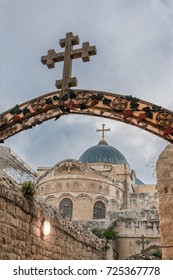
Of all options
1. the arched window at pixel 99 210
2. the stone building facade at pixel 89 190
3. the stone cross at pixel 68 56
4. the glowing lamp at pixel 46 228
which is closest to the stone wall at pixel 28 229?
the glowing lamp at pixel 46 228

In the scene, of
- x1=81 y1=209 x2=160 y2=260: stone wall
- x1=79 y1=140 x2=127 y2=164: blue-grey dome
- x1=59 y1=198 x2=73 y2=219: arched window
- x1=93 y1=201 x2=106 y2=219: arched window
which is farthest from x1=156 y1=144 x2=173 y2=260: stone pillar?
x1=79 y1=140 x2=127 y2=164: blue-grey dome

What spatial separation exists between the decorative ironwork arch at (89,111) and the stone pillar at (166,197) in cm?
395

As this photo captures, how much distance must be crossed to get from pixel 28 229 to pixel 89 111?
146 inches

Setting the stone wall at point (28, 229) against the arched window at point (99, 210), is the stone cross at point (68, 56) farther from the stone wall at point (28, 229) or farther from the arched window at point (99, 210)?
the arched window at point (99, 210)

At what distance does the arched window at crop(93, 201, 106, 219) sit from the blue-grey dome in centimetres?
907

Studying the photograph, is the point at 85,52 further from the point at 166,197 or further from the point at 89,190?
the point at 89,190

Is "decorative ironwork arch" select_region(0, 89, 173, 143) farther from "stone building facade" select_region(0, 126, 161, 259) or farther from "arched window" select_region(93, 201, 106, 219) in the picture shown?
"arched window" select_region(93, 201, 106, 219)

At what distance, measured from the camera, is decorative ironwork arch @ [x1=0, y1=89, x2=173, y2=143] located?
15.0 feet

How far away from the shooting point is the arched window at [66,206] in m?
34.2

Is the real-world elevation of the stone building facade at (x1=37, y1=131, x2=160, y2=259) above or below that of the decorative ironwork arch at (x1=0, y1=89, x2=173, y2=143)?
above

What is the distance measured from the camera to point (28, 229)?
291 inches

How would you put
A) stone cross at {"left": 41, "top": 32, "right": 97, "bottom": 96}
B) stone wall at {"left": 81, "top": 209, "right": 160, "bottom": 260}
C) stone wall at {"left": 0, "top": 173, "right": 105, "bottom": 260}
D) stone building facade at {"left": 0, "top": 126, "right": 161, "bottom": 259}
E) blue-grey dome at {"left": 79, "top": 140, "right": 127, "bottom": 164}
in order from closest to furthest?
stone cross at {"left": 41, "top": 32, "right": 97, "bottom": 96} → stone wall at {"left": 0, "top": 173, "right": 105, "bottom": 260} → stone building facade at {"left": 0, "top": 126, "right": 161, "bottom": 259} → stone wall at {"left": 81, "top": 209, "right": 160, "bottom": 260} → blue-grey dome at {"left": 79, "top": 140, "right": 127, "bottom": 164}

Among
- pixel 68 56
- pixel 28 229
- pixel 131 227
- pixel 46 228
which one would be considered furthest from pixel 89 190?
pixel 68 56

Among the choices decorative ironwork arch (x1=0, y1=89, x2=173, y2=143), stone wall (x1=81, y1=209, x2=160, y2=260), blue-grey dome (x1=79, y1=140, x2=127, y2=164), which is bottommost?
decorative ironwork arch (x1=0, y1=89, x2=173, y2=143)
